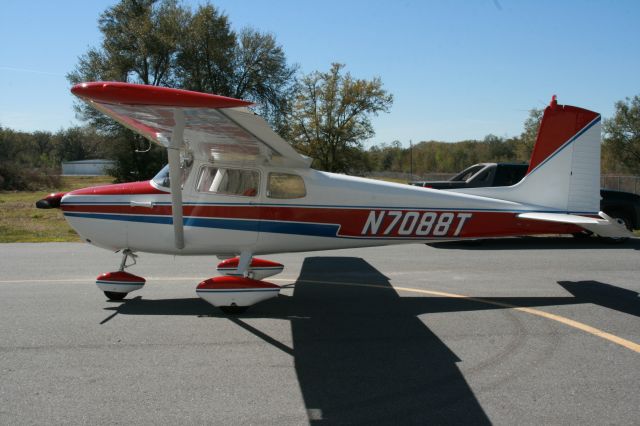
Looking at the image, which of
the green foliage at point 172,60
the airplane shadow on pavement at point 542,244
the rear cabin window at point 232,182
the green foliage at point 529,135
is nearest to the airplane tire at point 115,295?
the rear cabin window at point 232,182

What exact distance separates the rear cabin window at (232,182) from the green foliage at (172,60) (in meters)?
24.2

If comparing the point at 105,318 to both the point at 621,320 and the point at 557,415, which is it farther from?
the point at 621,320

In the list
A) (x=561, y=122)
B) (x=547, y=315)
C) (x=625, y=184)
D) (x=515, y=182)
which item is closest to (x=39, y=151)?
(x=625, y=184)

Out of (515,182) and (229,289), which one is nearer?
(229,289)

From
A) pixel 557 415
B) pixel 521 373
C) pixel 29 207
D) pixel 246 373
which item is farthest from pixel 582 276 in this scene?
pixel 29 207

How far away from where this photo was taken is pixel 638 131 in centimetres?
4319

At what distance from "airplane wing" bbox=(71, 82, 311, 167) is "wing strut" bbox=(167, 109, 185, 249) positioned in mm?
12

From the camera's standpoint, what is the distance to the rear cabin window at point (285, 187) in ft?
20.8

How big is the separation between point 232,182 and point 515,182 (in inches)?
307

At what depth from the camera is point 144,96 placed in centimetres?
460

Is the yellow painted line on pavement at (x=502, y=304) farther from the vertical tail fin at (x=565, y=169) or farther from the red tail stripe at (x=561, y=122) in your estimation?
the red tail stripe at (x=561, y=122)

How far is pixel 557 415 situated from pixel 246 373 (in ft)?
7.52

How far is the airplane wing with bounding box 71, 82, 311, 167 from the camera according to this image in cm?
459

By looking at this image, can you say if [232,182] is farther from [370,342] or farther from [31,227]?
[31,227]
